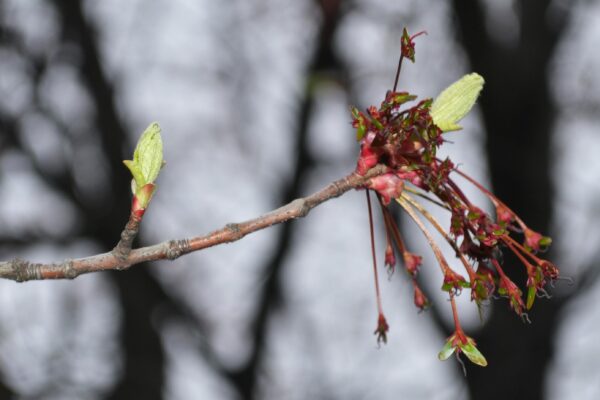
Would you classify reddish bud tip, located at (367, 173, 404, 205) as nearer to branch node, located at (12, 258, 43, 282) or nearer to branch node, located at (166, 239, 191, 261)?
branch node, located at (166, 239, 191, 261)

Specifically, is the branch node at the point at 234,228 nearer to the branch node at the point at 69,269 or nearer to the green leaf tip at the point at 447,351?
the branch node at the point at 69,269

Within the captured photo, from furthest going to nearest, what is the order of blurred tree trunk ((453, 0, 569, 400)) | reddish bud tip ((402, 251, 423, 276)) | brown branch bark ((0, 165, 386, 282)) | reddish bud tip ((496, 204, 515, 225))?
1. blurred tree trunk ((453, 0, 569, 400))
2. reddish bud tip ((402, 251, 423, 276))
3. reddish bud tip ((496, 204, 515, 225))
4. brown branch bark ((0, 165, 386, 282))

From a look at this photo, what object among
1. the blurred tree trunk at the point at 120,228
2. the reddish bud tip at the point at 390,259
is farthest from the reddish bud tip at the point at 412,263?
the blurred tree trunk at the point at 120,228

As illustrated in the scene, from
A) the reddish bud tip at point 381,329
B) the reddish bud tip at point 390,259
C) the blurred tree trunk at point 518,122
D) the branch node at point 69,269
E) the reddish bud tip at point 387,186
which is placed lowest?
the reddish bud tip at point 381,329

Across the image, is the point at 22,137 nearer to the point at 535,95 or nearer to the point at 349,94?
the point at 349,94

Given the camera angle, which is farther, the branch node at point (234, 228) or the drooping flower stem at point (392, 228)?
the drooping flower stem at point (392, 228)

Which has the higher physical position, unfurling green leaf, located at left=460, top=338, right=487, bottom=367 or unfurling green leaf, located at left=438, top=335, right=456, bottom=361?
unfurling green leaf, located at left=438, top=335, right=456, bottom=361

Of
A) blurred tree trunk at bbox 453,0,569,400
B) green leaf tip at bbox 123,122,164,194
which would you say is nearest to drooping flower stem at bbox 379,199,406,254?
green leaf tip at bbox 123,122,164,194
